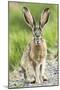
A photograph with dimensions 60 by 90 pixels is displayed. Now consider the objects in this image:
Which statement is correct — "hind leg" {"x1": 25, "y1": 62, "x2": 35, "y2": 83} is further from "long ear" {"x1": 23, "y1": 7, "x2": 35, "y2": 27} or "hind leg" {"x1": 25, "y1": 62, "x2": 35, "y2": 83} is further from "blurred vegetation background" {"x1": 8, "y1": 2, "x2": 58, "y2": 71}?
"long ear" {"x1": 23, "y1": 7, "x2": 35, "y2": 27}

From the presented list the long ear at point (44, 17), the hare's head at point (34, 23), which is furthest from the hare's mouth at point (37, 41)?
the long ear at point (44, 17)

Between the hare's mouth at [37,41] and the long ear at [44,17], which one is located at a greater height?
the long ear at [44,17]

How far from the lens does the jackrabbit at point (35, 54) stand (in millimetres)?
1870

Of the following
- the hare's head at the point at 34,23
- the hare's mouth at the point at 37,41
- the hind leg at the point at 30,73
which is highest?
the hare's head at the point at 34,23

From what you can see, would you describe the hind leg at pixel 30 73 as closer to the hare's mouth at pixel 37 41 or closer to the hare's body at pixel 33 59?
the hare's body at pixel 33 59

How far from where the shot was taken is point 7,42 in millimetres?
1843

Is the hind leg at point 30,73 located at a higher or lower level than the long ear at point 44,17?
lower

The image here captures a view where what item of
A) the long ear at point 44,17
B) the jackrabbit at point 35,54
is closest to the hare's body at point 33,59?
the jackrabbit at point 35,54

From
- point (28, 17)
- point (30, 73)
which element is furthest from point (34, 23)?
point (30, 73)

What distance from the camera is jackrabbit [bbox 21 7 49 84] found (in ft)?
6.14

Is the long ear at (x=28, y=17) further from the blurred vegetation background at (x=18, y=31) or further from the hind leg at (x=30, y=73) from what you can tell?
the hind leg at (x=30, y=73)

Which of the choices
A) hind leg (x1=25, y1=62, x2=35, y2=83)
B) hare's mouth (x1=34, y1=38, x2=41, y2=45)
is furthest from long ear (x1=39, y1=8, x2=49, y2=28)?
hind leg (x1=25, y1=62, x2=35, y2=83)

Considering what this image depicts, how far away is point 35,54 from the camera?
1892 mm

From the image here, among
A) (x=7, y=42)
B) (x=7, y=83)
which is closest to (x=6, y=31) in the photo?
(x=7, y=42)
